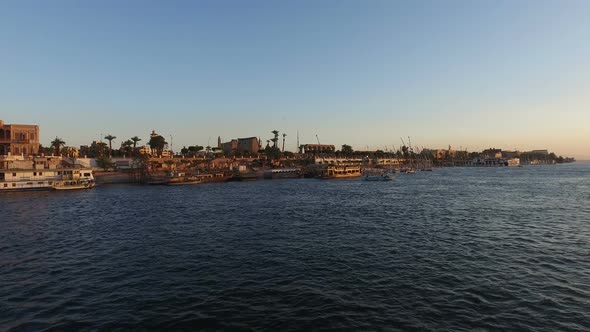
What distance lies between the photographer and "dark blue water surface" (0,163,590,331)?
1895cm

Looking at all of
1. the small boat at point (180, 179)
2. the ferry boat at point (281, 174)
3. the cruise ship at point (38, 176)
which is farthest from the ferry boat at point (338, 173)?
the cruise ship at point (38, 176)

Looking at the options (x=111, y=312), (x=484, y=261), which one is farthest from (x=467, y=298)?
(x=111, y=312)

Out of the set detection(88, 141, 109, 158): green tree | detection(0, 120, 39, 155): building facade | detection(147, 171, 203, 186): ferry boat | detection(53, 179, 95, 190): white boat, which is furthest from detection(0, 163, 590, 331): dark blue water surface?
detection(88, 141, 109, 158): green tree

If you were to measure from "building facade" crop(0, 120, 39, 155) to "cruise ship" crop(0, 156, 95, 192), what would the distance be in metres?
20.5

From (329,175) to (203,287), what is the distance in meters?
147

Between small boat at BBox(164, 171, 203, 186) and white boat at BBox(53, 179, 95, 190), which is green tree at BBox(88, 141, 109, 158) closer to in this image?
small boat at BBox(164, 171, 203, 186)

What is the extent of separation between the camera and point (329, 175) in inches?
6634

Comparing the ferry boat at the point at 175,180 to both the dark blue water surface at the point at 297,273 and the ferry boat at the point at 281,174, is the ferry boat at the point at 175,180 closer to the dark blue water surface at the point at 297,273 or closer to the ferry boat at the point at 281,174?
the ferry boat at the point at 281,174

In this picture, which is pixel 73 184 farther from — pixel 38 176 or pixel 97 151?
pixel 97 151

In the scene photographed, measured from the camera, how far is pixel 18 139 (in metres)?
125

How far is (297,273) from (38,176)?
106 metres

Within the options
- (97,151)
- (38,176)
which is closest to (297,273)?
(38,176)

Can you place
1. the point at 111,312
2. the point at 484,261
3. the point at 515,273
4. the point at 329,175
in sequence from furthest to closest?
the point at 329,175 < the point at 484,261 < the point at 515,273 < the point at 111,312

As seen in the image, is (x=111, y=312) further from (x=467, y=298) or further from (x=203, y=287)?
(x=467, y=298)
